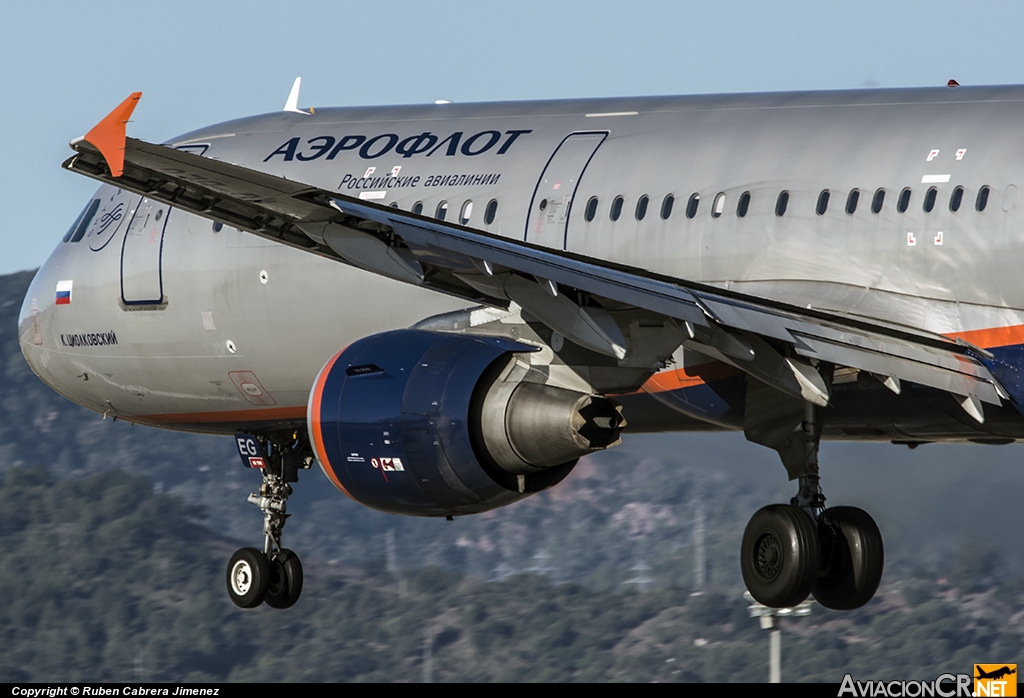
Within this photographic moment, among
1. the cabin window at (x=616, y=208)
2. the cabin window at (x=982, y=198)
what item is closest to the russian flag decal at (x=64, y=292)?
the cabin window at (x=616, y=208)

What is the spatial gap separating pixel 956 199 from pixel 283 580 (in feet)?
33.0

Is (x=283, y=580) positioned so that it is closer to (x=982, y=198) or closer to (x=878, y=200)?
(x=878, y=200)

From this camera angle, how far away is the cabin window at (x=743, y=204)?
53.4 ft

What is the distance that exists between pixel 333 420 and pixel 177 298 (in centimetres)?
521

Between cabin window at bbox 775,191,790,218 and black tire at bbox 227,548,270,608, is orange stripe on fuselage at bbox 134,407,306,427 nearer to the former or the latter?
black tire at bbox 227,548,270,608

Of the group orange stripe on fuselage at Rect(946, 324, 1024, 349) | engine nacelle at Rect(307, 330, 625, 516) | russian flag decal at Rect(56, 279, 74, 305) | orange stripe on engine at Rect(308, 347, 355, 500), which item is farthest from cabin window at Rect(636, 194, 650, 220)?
russian flag decal at Rect(56, 279, 74, 305)

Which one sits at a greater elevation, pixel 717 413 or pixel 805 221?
pixel 805 221

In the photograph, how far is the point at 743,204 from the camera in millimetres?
16281

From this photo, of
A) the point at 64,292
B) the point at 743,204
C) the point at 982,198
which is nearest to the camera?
the point at 982,198

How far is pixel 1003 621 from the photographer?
218 ft

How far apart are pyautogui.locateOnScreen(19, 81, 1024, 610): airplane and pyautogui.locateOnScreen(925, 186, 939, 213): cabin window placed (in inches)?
0.7

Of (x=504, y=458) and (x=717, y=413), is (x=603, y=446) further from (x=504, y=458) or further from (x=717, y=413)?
(x=717, y=413)

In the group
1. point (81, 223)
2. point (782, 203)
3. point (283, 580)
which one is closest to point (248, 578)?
point (283, 580)

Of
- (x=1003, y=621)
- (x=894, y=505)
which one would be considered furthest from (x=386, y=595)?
(x=894, y=505)
